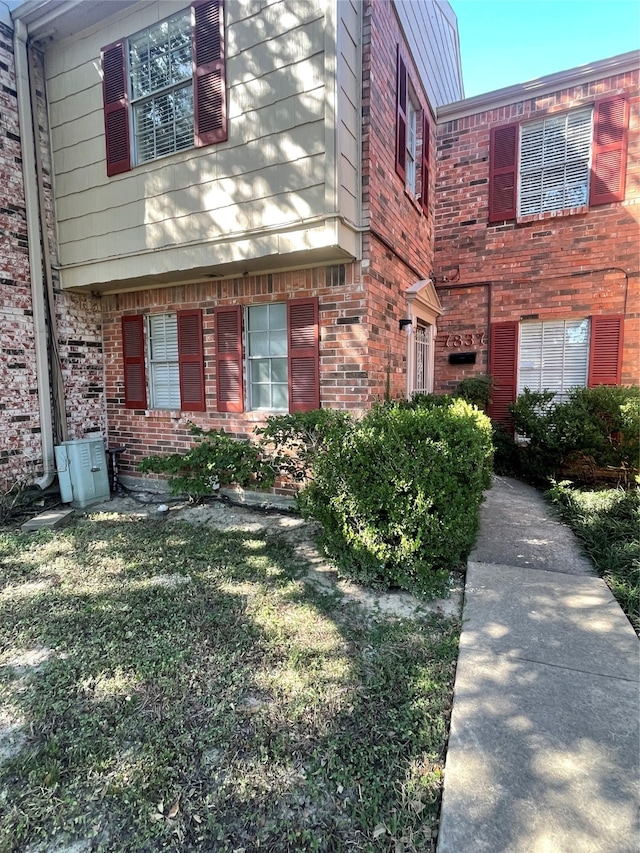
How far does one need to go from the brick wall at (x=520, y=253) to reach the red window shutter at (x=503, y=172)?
0.11m

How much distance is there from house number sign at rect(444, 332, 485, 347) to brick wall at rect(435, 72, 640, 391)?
0.05 feet

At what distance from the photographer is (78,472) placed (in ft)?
17.5

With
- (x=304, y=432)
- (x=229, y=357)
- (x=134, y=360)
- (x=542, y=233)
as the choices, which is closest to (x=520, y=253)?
(x=542, y=233)

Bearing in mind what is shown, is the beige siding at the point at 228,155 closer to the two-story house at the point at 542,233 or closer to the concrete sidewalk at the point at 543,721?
Result: the two-story house at the point at 542,233

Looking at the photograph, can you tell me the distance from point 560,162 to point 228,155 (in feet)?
16.2

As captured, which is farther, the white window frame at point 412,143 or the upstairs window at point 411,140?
the white window frame at point 412,143

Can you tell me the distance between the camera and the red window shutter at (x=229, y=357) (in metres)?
5.11

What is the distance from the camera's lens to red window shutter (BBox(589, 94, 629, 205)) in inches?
233

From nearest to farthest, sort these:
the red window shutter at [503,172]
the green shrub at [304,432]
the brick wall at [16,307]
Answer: the green shrub at [304,432]
the brick wall at [16,307]
the red window shutter at [503,172]

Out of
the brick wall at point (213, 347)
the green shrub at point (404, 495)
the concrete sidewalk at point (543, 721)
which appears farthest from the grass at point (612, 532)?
the brick wall at point (213, 347)

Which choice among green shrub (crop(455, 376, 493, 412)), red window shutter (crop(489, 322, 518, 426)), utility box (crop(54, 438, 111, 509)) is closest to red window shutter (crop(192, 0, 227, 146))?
utility box (crop(54, 438, 111, 509))

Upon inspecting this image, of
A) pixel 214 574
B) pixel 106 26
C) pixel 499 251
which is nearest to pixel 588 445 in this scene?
pixel 499 251

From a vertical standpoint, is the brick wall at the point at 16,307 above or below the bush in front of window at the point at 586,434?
above

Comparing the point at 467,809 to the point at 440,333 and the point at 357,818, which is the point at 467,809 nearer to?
the point at 357,818
